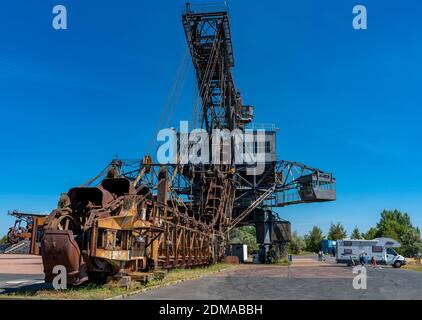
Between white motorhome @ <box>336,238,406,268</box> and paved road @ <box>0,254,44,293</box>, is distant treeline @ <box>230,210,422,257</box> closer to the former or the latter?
white motorhome @ <box>336,238,406,268</box>

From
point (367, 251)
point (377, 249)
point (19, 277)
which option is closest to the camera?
point (19, 277)

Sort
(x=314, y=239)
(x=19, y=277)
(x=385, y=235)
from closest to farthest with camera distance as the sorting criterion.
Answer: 1. (x=19, y=277)
2. (x=385, y=235)
3. (x=314, y=239)

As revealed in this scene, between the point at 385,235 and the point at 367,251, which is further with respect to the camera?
the point at 385,235

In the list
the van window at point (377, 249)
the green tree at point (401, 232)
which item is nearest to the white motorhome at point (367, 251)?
the van window at point (377, 249)

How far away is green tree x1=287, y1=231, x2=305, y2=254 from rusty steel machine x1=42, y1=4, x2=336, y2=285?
51.0m

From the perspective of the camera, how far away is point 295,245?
9950 centimetres

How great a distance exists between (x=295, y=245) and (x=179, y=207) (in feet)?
251

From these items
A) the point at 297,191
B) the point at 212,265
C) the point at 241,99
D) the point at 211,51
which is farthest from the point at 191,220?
the point at 241,99

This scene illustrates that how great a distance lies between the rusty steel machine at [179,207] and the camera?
1259 centimetres

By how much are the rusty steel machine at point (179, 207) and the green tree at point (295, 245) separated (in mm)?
51040

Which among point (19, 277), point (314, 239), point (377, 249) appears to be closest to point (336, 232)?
point (314, 239)

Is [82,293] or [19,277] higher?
[82,293]

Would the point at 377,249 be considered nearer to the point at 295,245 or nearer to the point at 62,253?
the point at 62,253

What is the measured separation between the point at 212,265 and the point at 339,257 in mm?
17659
